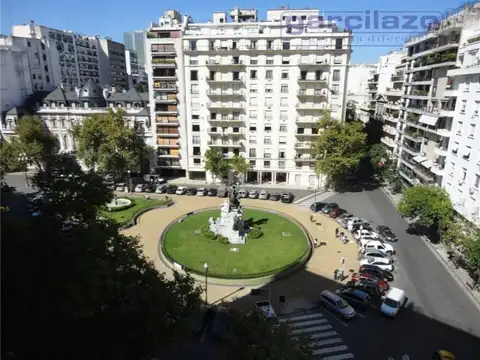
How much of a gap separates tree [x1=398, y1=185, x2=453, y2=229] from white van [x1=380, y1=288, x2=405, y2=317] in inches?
489

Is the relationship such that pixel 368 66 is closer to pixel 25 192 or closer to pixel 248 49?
pixel 248 49

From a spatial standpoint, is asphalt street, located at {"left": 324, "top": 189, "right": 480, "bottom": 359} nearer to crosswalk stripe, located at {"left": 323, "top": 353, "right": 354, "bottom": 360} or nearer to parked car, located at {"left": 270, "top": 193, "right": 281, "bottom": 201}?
crosswalk stripe, located at {"left": 323, "top": 353, "right": 354, "bottom": 360}

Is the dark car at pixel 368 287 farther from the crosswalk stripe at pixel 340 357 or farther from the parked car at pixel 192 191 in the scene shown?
the parked car at pixel 192 191

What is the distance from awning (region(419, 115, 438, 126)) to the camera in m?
44.1

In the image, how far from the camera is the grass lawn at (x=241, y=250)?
107ft

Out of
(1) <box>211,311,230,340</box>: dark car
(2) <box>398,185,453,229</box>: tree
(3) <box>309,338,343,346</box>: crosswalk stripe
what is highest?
Answer: (2) <box>398,185,453,229</box>: tree

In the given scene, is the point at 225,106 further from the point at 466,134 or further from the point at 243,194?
the point at 466,134

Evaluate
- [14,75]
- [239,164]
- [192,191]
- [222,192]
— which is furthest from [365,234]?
[14,75]

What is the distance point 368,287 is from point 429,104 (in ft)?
105

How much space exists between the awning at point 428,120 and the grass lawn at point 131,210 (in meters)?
39.1

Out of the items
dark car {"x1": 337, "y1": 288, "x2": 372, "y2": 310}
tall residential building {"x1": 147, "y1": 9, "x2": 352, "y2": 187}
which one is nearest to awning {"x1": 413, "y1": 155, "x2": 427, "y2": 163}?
tall residential building {"x1": 147, "y1": 9, "x2": 352, "y2": 187}

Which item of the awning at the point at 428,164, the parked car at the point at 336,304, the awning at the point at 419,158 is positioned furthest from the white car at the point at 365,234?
the awning at the point at 419,158

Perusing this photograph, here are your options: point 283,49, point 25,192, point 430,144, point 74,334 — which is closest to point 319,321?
point 74,334

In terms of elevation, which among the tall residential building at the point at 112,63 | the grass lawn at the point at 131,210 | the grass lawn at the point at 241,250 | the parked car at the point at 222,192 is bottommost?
the grass lawn at the point at 241,250
